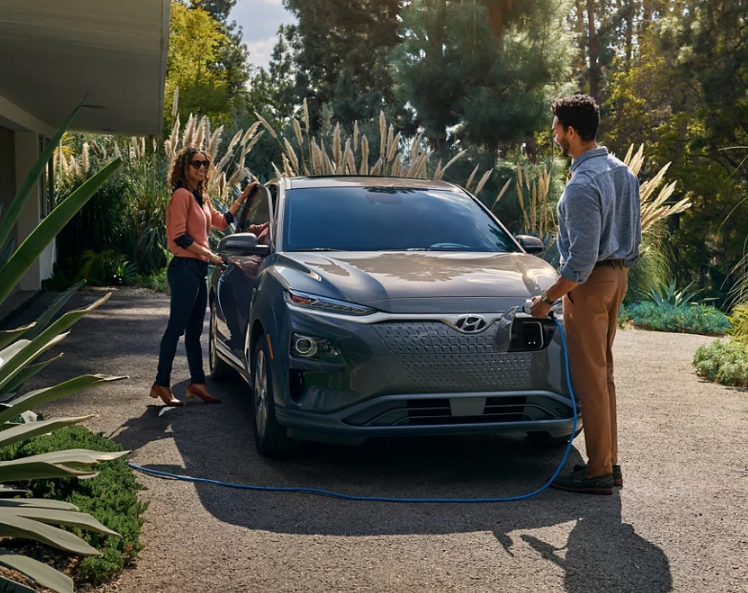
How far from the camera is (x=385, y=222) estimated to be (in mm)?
7145

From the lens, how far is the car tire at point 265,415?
19.8 ft

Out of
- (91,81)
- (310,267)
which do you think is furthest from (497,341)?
(91,81)

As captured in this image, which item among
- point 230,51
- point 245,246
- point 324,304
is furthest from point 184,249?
point 230,51

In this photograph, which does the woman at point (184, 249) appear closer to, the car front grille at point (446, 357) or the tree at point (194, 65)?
the car front grille at point (446, 357)

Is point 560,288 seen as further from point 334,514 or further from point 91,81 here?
point 91,81

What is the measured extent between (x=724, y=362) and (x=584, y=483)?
4.90m

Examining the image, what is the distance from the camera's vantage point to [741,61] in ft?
90.3

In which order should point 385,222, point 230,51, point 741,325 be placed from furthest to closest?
point 230,51
point 741,325
point 385,222

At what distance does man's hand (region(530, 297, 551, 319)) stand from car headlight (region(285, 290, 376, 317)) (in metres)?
0.88

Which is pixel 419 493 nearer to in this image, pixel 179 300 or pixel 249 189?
pixel 179 300

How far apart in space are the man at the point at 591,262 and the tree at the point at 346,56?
34.2 meters

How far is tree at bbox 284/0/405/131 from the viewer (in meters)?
41.6

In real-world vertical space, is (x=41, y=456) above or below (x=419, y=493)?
above

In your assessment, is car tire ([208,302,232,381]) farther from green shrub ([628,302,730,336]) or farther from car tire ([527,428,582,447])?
green shrub ([628,302,730,336])
